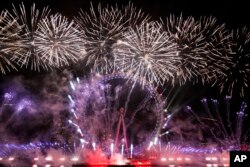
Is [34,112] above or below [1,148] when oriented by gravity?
above

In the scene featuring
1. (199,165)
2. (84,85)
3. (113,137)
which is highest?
(84,85)

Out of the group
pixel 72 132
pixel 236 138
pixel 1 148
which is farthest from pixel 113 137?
pixel 236 138

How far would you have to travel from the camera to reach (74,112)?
104 feet

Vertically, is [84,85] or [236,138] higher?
[84,85]

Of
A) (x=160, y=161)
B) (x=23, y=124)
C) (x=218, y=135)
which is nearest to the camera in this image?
(x=160, y=161)

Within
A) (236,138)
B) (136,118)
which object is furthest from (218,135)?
(136,118)

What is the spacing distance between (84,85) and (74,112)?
224 cm

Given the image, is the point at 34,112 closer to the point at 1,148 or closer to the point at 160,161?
the point at 1,148

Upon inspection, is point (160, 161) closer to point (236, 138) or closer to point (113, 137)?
point (113, 137)

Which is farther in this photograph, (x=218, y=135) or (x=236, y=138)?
(x=218, y=135)

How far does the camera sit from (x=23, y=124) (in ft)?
140

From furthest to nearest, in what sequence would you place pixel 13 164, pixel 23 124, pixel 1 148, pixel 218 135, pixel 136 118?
1. pixel 218 135
2. pixel 23 124
3. pixel 136 118
4. pixel 1 148
5. pixel 13 164

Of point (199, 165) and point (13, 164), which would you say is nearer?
point (13, 164)

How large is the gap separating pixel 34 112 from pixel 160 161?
1526 cm
